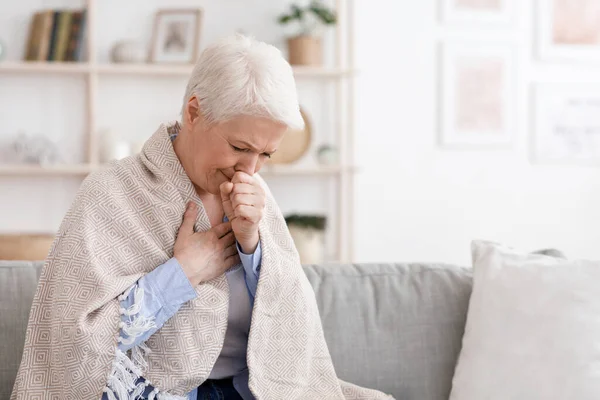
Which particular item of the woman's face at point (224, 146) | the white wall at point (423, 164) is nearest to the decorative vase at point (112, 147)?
the white wall at point (423, 164)

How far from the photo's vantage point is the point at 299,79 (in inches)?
174

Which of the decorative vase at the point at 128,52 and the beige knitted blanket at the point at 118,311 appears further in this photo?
the decorative vase at the point at 128,52

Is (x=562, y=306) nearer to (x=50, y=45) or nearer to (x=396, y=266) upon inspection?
(x=396, y=266)

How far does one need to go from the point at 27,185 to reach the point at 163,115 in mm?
776

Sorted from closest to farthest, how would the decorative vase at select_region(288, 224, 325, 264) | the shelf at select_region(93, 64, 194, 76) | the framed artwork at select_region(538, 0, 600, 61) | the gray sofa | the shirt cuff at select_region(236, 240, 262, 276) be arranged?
the shirt cuff at select_region(236, 240, 262, 276) → the gray sofa → the decorative vase at select_region(288, 224, 325, 264) → the shelf at select_region(93, 64, 194, 76) → the framed artwork at select_region(538, 0, 600, 61)

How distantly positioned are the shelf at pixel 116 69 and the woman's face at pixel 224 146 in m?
2.39

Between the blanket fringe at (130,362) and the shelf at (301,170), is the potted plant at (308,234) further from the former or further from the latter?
the blanket fringe at (130,362)

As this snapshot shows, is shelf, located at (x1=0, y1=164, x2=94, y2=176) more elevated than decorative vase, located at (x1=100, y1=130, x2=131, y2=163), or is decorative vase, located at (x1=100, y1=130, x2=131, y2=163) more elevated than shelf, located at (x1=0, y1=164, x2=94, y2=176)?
decorative vase, located at (x1=100, y1=130, x2=131, y2=163)

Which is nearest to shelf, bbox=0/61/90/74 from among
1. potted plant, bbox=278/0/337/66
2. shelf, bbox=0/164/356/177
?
shelf, bbox=0/164/356/177

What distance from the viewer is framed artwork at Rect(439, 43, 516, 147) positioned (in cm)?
453

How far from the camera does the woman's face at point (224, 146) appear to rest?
5.49 feet

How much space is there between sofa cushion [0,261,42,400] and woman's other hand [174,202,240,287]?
473mm

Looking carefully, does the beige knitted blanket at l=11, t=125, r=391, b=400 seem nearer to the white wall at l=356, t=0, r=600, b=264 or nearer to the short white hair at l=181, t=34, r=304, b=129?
the short white hair at l=181, t=34, r=304, b=129

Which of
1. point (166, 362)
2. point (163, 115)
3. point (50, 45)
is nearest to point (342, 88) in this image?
point (163, 115)
